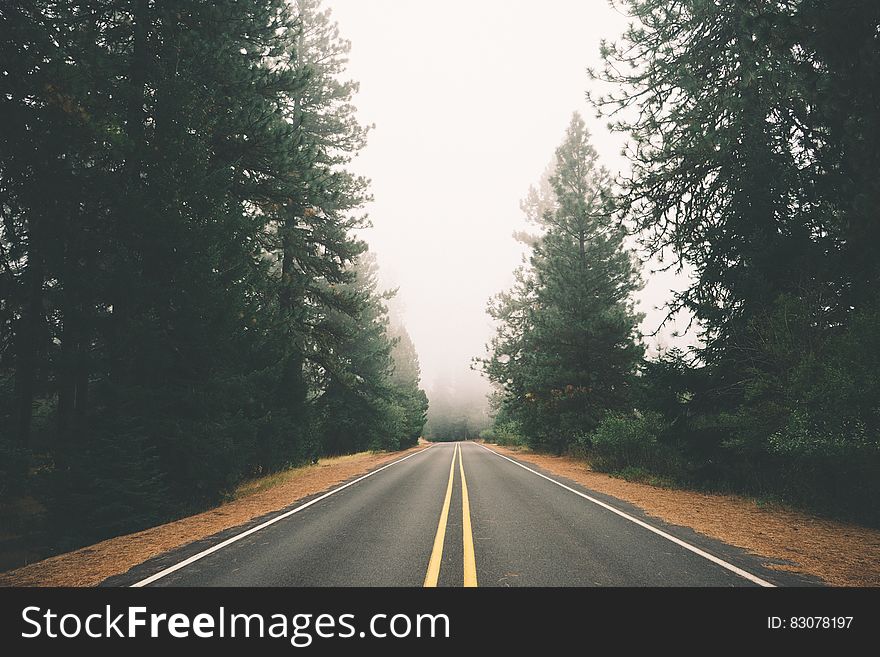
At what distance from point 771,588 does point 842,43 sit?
8.68 m

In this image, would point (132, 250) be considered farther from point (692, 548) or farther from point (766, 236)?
point (766, 236)

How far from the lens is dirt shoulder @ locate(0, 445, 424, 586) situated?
5246 mm

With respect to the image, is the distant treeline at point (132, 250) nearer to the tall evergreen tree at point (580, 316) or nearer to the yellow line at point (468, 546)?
the yellow line at point (468, 546)

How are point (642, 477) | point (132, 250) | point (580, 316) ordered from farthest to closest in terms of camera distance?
point (580, 316), point (642, 477), point (132, 250)

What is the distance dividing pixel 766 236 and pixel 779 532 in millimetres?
6592

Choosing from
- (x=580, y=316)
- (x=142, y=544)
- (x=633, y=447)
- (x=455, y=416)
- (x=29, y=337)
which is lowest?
(x=455, y=416)

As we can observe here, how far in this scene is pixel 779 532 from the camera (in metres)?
7.08

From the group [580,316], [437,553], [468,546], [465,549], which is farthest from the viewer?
[580,316]

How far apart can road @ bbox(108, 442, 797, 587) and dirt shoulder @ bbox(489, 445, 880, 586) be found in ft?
1.82

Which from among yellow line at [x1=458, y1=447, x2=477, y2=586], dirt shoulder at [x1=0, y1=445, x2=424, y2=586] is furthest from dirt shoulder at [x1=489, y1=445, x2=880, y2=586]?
dirt shoulder at [x1=0, y1=445, x2=424, y2=586]

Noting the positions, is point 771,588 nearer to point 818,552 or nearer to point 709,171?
point 818,552

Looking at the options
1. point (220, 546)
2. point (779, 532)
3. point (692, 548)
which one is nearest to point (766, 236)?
point (779, 532)

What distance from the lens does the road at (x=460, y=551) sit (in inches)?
188

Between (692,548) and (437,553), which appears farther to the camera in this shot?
(692,548)
